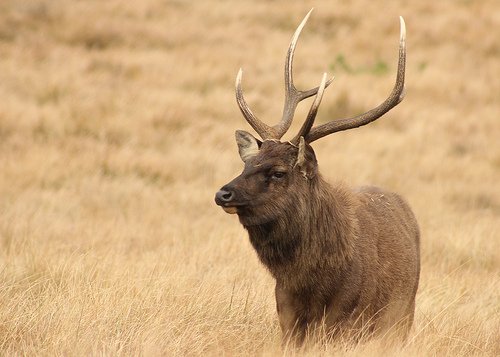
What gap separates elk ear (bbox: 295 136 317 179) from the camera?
4.97 meters

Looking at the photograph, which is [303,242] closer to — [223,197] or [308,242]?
[308,242]

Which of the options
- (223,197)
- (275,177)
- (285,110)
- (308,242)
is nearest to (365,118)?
(285,110)

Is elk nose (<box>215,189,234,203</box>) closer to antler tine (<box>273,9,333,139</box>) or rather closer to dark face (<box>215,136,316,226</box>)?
dark face (<box>215,136,316,226</box>)

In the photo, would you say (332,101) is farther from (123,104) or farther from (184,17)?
(184,17)

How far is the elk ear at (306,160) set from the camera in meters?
4.97

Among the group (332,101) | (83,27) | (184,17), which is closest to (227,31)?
(184,17)

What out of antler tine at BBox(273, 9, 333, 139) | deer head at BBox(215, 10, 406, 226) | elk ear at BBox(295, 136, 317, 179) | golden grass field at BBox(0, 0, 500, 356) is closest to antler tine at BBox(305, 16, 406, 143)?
deer head at BBox(215, 10, 406, 226)

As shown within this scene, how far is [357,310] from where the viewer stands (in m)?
4.99

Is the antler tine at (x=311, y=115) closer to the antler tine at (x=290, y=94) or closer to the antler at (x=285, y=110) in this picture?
the antler at (x=285, y=110)

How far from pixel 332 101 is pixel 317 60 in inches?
110

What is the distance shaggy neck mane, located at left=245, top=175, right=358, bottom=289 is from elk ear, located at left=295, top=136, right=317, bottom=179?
67 millimetres

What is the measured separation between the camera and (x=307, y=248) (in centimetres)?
502

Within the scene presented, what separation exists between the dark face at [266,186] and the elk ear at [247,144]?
0.77 feet

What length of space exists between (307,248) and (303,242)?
4cm
